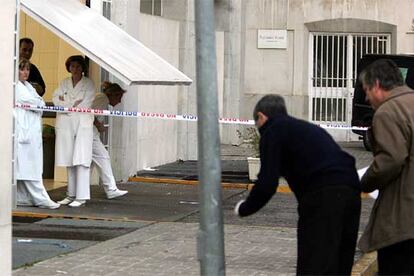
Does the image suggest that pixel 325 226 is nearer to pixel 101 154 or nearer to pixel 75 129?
pixel 75 129

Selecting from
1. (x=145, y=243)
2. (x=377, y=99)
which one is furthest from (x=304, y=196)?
(x=145, y=243)

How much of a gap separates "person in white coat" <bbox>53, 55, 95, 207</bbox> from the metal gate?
13026 millimetres

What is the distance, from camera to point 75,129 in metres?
13.4

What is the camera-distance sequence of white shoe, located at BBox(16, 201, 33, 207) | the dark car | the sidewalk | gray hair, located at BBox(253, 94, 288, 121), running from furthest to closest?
the dark car → white shoe, located at BBox(16, 201, 33, 207) → the sidewalk → gray hair, located at BBox(253, 94, 288, 121)

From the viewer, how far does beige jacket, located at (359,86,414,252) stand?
652 cm

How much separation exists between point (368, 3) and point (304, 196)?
64.8ft

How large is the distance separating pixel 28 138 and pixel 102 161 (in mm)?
1608

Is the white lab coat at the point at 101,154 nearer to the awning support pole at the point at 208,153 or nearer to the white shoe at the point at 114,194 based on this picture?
the white shoe at the point at 114,194

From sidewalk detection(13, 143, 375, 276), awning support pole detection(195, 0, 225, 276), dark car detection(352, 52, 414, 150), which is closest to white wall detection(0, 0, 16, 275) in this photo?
sidewalk detection(13, 143, 375, 276)

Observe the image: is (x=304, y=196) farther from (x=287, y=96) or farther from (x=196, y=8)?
(x=287, y=96)

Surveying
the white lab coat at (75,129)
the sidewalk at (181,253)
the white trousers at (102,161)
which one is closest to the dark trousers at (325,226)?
the sidewalk at (181,253)

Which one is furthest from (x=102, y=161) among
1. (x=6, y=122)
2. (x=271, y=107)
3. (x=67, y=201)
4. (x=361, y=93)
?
(x=361, y=93)

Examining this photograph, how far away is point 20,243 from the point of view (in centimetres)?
1061

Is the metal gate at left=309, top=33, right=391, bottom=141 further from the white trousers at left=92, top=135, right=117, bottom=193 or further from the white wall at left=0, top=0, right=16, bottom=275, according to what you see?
the white wall at left=0, top=0, right=16, bottom=275
